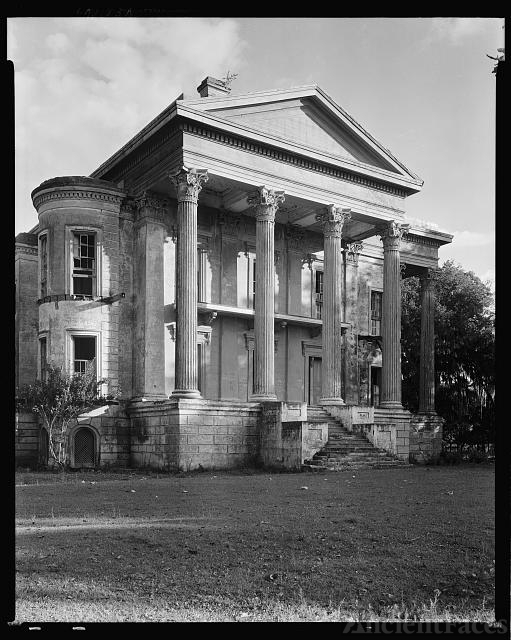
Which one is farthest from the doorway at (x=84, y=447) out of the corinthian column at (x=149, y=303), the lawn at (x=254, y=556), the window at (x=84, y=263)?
the lawn at (x=254, y=556)

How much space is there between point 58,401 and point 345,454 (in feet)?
32.8

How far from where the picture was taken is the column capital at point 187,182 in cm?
2572

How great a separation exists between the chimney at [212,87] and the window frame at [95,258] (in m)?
7.48

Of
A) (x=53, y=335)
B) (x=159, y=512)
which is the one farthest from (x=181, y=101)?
(x=159, y=512)

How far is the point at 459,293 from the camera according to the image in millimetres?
37188

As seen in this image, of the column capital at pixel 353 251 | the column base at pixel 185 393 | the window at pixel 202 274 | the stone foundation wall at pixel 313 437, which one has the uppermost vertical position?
the column capital at pixel 353 251

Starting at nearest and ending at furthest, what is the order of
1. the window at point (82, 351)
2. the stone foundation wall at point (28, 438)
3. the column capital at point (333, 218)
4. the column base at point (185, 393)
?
the column base at point (185, 393) → the stone foundation wall at point (28, 438) → the window at point (82, 351) → the column capital at point (333, 218)

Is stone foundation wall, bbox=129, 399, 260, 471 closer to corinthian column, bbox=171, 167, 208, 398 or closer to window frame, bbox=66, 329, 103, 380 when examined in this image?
corinthian column, bbox=171, 167, 208, 398

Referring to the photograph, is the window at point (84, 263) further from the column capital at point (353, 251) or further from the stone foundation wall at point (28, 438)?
the column capital at point (353, 251)

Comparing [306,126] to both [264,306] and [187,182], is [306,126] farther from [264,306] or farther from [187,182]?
[264,306]

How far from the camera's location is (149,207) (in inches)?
1117

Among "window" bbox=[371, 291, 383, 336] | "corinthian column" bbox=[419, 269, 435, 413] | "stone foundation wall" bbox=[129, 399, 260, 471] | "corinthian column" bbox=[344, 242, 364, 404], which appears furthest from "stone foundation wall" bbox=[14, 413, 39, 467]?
"corinthian column" bbox=[419, 269, 435, 413]

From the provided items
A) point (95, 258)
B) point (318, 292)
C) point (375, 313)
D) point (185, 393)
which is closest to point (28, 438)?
point (185, 393)
